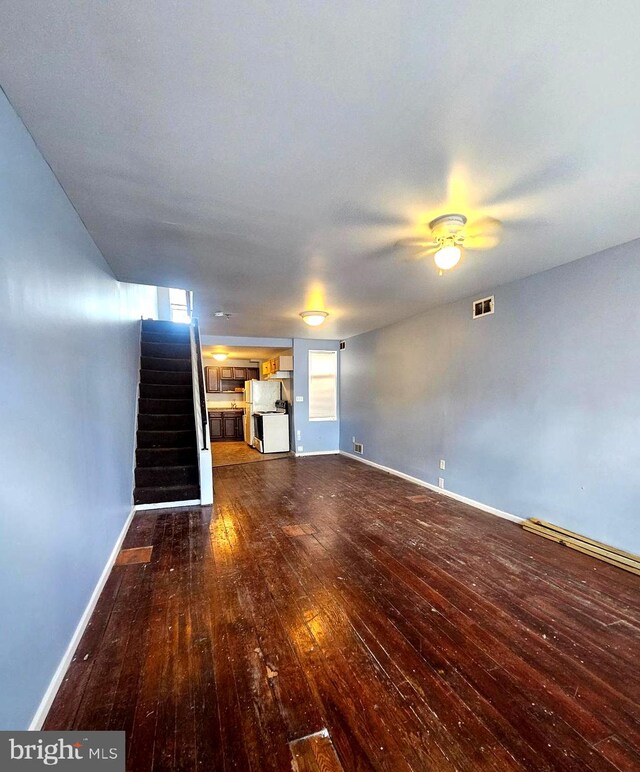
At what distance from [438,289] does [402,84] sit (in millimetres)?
2596

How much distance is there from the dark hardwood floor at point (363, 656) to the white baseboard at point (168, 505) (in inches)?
33.2

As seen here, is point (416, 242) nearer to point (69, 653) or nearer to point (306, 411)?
point (69, 653)

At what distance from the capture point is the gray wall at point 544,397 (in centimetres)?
255

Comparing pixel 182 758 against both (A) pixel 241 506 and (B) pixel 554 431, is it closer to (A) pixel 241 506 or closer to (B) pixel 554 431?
(A) pixel 241 506

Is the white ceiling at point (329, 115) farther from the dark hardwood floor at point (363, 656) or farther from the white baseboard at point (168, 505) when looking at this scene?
the white baseboard at point (168, 505)

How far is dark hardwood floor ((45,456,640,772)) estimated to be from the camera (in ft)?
4.07

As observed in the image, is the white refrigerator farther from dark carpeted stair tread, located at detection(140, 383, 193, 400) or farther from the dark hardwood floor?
the dark hardwood floor

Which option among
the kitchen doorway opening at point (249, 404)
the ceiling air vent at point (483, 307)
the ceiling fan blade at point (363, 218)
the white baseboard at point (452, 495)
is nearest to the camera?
the ceiling fan blade at point (363, 218)

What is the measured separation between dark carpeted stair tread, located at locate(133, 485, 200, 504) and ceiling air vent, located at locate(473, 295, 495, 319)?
3871mm

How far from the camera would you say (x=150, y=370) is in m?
5.03

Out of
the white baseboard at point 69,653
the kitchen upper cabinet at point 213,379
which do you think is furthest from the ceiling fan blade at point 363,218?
the kitchen upper cabinet at point 213,379

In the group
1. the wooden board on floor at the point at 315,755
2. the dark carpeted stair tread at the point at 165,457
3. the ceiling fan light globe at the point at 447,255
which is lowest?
the wooden board on floor at the point at 315,755

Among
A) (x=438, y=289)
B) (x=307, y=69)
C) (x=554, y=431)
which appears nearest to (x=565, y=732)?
(x=554, y=431)

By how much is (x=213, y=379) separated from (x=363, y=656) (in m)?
8.66
